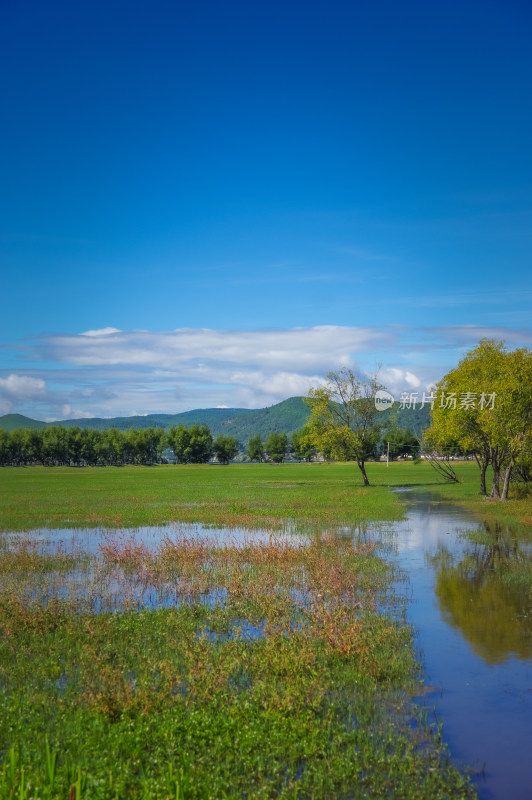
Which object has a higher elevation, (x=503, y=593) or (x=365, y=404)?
(x=365, y=404)

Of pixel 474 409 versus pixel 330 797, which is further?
pixel 474 409

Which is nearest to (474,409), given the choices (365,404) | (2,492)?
(365,404)

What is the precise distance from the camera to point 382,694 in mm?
11602

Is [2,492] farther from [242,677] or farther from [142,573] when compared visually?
[242,677]

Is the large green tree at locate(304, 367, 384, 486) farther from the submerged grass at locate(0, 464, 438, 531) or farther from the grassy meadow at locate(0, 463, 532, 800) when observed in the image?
the grassy meadow at locate(0, 463, 532, 800)

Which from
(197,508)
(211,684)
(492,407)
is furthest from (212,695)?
(492,407)

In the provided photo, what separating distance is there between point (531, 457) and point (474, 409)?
223 inches

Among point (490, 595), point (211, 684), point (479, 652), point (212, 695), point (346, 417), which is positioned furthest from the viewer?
point (346, 417)

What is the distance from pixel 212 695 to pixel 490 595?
1138 cm

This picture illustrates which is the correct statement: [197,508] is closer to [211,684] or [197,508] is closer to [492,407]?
[492,407]

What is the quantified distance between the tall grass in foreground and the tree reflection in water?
202 cm

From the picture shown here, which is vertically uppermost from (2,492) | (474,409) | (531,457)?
(474,409)

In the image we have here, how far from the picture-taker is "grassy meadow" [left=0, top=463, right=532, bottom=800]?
339 inches

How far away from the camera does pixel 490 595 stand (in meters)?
19.3
